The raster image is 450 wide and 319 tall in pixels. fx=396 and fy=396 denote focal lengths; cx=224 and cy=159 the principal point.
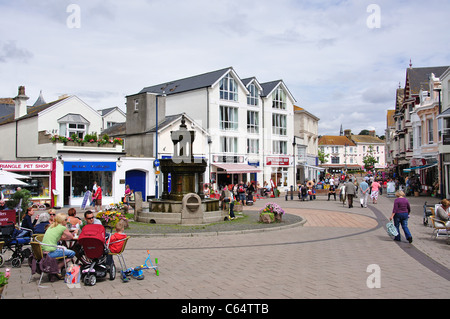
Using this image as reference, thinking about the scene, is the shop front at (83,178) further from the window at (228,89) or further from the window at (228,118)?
the window at (228,89)

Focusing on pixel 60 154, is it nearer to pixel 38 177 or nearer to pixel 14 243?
pixel 38 177

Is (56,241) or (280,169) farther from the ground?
(280,169)

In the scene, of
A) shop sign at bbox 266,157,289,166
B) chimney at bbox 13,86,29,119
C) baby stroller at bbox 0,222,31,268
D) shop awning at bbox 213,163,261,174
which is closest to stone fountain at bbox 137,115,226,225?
baby stroller at bbox 0,222,31,268

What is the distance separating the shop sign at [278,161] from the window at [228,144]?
5.35 m

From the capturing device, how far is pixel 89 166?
28688 millimetres

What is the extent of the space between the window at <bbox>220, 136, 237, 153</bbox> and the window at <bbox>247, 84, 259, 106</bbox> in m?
5.32

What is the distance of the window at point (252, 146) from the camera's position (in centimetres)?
4534

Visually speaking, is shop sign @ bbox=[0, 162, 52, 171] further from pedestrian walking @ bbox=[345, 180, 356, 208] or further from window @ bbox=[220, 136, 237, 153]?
pedestrian walking @ bbox=[345, 180, 356, 208]

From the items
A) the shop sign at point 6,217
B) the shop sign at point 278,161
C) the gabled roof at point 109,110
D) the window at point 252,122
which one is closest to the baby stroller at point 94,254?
the shop sign at point 6,217

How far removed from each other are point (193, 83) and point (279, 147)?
13.2m

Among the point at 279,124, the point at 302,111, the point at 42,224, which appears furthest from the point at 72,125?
the point at 302,111

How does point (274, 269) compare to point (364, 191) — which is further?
point (364, 191)

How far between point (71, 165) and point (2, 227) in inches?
735

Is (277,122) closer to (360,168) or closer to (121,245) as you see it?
(121,245)
